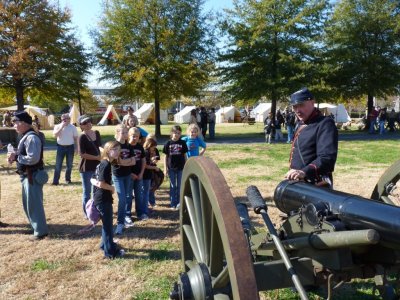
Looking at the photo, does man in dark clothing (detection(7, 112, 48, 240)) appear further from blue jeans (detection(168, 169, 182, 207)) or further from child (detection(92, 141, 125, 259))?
blue jeans (detection(168, 169, 182, 207))

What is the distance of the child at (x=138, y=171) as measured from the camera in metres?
6.03

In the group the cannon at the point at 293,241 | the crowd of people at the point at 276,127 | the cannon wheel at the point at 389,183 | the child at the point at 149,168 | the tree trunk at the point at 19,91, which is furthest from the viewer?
the tree trunk at the point at 19,91

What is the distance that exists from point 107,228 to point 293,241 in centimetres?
286

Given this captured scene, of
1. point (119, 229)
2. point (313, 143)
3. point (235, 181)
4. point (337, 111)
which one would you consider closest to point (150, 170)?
point (119, 229)

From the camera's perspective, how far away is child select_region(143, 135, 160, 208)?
21.7 ft

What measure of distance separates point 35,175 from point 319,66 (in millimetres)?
20436

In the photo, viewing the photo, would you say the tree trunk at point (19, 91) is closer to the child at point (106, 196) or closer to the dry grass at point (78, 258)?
the dry grass at point (78, 258)

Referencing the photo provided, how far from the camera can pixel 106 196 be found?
186 inches

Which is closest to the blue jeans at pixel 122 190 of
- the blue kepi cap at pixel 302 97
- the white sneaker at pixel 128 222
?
the white sneaker at pixel 128 222

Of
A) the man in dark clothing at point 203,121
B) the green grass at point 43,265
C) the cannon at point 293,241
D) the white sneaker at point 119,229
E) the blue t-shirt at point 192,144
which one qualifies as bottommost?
the green grass at point 43,265

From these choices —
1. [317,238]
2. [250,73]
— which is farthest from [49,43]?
Answer: [317,238]

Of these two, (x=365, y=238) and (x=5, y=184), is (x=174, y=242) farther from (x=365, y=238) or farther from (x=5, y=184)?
(x=5, y=184)

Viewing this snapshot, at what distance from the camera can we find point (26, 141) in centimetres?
523

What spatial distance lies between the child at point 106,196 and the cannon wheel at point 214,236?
1.94 m
